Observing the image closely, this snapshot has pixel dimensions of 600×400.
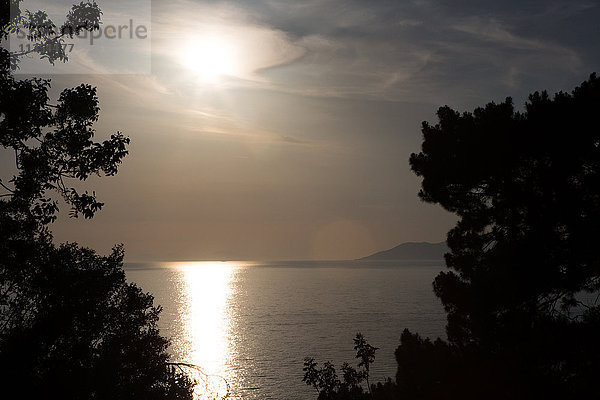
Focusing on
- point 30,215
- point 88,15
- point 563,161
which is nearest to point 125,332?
point 30,215

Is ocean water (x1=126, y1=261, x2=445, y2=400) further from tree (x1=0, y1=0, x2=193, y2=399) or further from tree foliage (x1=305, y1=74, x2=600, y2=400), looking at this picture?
tree foliage (x1=305, y1=74, x2=600, y2=400)

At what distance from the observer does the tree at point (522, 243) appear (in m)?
17.2

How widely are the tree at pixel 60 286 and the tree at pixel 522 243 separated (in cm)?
1449

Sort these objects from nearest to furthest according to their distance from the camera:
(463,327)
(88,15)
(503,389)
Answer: (88,15), (503,389), (463,327)

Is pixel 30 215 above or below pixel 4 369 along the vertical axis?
above

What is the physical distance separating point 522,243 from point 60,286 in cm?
1847

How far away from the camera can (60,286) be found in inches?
760

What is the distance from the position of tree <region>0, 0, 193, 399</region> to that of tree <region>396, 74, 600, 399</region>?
571 inches

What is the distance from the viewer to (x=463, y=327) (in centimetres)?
2230

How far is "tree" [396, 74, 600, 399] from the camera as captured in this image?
1720 centimetres

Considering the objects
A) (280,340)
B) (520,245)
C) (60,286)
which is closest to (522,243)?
(520,245)

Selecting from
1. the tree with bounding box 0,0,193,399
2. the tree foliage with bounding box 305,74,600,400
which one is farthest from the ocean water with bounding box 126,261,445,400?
the tree foliage with bounding box 305,74,600,400

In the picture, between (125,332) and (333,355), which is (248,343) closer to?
(333,355)

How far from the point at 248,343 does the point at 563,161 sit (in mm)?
117695
